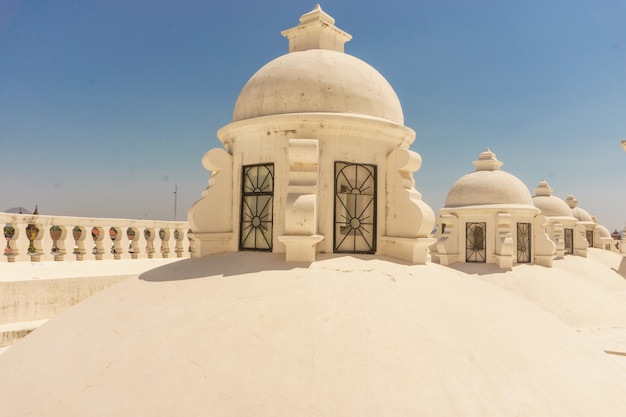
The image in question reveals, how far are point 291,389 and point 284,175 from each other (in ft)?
12.4

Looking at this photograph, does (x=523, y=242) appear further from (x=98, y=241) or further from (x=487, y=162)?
(x=98, y=241)

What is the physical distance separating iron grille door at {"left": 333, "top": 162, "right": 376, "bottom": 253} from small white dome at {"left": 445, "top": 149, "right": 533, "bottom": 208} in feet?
45.3

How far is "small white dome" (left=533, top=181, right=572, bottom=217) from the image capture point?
27781 mm

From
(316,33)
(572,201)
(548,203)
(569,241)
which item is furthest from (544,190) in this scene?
(316,33)

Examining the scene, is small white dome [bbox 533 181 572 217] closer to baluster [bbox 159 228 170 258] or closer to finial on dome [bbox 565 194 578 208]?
finial on dome [bbox 565 194 578 208]

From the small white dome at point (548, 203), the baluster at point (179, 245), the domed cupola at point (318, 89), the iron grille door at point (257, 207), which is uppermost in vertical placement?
the domed cupola at point (318, 89)

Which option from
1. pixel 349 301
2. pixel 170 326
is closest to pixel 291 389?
pixel 349 301

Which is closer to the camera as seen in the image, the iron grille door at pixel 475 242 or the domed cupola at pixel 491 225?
the domed cupola at pixel 491 225

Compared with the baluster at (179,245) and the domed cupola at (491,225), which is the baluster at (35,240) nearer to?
the baluster at (179,245)

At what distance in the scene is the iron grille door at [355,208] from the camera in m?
7.00

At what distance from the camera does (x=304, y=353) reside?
4.23 m

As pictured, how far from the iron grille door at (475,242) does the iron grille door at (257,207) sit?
48.0 ft

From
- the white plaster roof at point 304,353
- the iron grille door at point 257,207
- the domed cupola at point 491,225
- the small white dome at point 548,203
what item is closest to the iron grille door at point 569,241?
the small white dome at point 548,203

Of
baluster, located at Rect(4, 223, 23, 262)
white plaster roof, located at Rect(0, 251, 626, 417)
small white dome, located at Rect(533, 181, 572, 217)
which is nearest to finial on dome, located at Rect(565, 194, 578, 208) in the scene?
small white dome, located at Rect(533, 181, 572, 217)
